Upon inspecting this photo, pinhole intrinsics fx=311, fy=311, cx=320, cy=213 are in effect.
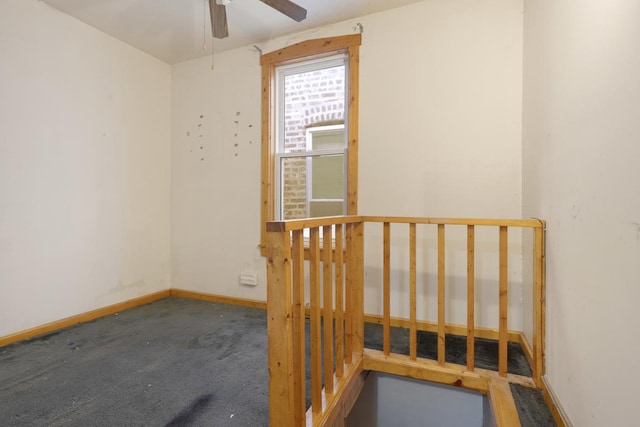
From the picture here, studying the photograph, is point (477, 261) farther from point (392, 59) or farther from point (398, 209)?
point (392, 59)

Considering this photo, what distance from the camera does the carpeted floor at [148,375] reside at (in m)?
1.45

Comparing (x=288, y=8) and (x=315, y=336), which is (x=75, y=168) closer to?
(x=288, y=8)

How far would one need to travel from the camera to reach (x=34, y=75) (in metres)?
2.32

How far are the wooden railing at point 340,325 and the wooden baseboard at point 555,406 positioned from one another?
57 mm

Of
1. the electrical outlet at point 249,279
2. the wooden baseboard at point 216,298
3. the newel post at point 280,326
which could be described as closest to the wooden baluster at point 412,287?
the newel post at point 280,326

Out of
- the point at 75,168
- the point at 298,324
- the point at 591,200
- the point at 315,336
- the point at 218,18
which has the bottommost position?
the point at 315,336

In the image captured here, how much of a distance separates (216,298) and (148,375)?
55.5 inches

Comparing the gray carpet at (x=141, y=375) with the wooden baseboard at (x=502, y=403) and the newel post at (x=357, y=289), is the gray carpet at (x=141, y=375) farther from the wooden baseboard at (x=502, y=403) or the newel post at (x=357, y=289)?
the wooden baseboard at (x=502, y=403)

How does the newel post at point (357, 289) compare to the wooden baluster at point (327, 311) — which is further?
the newel post at point (357, 289)

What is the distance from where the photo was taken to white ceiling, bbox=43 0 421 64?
7.86 feet

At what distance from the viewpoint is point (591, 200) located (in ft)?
3.73

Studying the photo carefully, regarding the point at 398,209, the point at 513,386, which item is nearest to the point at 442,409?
the point at 513,386

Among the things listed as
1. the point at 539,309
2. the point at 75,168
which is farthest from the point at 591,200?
the point at 75,168

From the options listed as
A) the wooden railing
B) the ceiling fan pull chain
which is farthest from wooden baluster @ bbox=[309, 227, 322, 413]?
the ceiling fan pull chain
